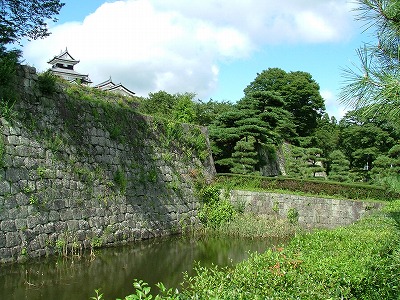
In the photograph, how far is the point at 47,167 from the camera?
9.17 metres

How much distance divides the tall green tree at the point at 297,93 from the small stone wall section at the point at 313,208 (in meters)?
20.9

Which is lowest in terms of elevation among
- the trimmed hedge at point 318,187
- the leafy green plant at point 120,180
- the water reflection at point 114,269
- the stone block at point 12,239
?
the water reflection at point 114,269

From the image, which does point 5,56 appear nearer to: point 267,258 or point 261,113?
point 267,258

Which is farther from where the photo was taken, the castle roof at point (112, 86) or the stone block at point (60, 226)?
the castle roof at point (112, 86)

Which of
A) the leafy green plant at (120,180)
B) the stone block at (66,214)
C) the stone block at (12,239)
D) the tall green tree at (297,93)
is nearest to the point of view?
the stone block at (12,239)

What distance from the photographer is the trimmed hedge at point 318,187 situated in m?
14.7

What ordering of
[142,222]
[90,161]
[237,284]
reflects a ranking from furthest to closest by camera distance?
[142,222] < [90,161] < [237,284]

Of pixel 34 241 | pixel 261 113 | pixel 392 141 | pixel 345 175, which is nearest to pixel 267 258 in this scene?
pixel 34 241

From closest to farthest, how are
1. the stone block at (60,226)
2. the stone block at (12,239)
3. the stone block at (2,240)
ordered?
the stone block at (2,240)
the stone block at (12,239)
the stone block at (60,226)

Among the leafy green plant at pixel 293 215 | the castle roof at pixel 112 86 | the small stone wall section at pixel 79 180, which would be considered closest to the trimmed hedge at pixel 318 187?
the leafy green plant at pixel 293 215

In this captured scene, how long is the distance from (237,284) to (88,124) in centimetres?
763

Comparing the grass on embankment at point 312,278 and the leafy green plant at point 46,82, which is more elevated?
the leafy green plant at point 46,82

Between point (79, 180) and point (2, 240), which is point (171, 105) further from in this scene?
point (2, 240)

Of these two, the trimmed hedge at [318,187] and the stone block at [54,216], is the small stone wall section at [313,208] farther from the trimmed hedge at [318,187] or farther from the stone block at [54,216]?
the stone block at [54,216]
